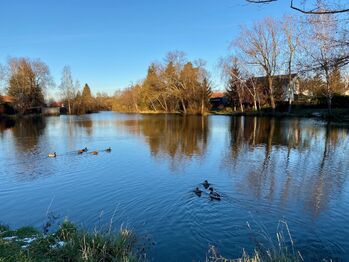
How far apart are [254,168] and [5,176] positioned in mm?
11614

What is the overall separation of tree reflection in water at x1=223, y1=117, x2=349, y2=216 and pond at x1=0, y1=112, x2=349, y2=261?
0.04m

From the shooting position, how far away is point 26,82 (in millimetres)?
62312

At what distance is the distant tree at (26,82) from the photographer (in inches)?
2389

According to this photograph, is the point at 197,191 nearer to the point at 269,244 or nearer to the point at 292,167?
the point at 269,244

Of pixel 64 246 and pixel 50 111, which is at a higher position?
pixel 50 111

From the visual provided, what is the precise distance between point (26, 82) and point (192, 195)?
63763mm

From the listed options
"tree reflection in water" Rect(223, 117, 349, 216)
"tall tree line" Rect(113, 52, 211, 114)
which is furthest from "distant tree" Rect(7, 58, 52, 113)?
"tree reflection in water" Rect(223, 117, 349, 216)

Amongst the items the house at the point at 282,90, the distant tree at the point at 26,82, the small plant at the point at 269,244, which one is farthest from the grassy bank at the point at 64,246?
the distant tree at the point at 26,82

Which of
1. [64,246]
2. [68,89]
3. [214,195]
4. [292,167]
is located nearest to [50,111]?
[68,89]

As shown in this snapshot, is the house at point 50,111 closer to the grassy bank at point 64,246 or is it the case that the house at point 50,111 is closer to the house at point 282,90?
the house at point 282,90

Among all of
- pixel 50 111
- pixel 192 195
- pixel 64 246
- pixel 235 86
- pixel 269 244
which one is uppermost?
pixel 235 86

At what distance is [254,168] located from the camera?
527 inches

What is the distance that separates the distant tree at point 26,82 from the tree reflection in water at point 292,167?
5495 cm

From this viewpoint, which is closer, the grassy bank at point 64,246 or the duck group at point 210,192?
the grassy bank at point 64,246
